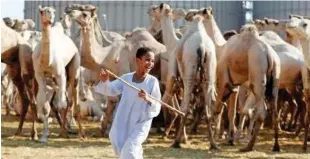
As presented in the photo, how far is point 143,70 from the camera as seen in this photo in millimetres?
7289

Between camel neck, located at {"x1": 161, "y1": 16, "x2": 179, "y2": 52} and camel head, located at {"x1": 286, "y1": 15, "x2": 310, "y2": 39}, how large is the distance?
3.45 m

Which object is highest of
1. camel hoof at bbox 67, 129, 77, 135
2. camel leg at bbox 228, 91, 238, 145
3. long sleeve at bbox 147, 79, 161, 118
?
long sleeve at bbox 147, 79, 161, 118

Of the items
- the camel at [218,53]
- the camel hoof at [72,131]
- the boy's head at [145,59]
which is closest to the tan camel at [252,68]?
the camel at [218,53]

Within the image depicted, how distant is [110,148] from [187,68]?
65.1 inches

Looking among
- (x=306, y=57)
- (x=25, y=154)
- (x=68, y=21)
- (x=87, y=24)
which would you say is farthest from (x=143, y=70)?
(x=68, y=21)

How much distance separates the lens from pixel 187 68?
11906mm

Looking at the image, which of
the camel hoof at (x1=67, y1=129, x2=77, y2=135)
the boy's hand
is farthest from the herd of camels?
the boy's hand

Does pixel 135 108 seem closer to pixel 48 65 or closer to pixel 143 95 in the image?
pixel 143 95

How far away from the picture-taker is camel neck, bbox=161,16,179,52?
14648mm

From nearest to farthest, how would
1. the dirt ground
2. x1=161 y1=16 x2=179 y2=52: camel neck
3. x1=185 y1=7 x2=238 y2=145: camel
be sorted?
the dirt ground, x1=185 y1=7 x2=238 y2=145: camel, x1=161 y1=16 x2=179 y2=52: camel neck

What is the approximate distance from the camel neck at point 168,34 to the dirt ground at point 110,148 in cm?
168

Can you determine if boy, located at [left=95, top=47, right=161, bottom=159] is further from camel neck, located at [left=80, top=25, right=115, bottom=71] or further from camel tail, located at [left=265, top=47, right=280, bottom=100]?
camel neck, located at [left=80, top=25, right=115, bottom=71]

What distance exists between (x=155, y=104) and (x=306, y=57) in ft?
15.8

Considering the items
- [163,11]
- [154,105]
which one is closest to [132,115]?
[154,105]
